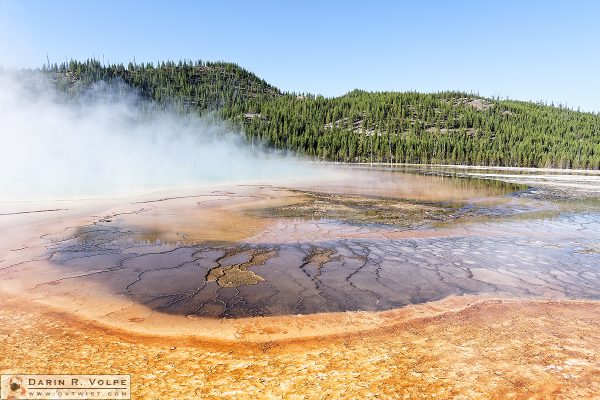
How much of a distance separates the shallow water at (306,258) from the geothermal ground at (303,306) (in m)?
0.06

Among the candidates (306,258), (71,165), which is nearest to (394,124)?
(71,165)

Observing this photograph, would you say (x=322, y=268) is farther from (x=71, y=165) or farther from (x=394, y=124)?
(x=394, y=124)

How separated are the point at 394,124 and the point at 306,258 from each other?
13930 centimetres

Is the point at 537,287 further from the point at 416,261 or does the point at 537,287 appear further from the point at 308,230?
the point at 308,230

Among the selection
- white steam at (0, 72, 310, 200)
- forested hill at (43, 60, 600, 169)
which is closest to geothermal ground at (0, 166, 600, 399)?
white steam at (0, 72, 310, 200)

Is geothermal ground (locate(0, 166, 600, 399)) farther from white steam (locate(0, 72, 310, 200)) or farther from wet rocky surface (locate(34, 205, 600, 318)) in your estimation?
white steam (locate(0, 72, 310, 200))

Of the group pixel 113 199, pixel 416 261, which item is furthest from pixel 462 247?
pixel 113 199

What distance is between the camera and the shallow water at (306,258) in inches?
317

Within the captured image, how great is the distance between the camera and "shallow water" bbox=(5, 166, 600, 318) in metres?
8.05

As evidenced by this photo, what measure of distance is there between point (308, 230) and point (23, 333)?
381 inches

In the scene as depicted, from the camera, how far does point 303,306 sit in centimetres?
753

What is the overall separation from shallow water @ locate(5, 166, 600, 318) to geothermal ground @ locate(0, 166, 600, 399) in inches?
2.5

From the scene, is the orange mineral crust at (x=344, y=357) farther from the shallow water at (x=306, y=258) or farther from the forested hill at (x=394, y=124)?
the forested hill at (x=394, y=124)

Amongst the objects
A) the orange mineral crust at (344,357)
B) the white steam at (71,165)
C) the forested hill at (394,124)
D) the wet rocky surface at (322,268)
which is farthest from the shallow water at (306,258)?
the forested hill at (394,124)
